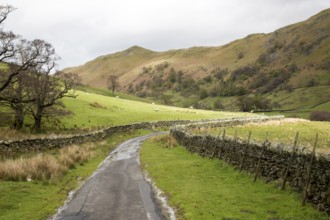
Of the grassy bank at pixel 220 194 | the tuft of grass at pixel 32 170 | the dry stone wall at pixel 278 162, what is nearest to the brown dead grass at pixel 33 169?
the tuft of grass at pixel 32 170

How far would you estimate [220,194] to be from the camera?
67.4 feet

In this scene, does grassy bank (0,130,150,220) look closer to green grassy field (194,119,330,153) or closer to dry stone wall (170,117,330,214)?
dry stone wall (170,117,330,214)

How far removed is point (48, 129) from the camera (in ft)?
189

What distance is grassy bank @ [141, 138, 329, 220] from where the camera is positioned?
1684cm

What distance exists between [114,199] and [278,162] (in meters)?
9.55

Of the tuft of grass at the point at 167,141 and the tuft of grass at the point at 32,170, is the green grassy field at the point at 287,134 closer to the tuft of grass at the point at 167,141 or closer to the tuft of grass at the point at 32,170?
the tuft of grass at the point at 167,141

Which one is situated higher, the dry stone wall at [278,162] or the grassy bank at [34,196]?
the dry stone wall at [278,162]

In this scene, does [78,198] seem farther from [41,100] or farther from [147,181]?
[41,100]

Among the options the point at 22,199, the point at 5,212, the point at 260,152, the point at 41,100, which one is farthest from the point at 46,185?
the point at 41,100

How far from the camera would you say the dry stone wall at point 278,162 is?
17.0m

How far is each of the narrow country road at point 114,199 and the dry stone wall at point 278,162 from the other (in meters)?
6.98

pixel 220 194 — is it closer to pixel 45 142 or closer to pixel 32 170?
pixel 32 170

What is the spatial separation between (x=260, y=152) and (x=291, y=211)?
7010 millimetres

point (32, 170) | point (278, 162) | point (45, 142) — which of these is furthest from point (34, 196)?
point (45, 142)
